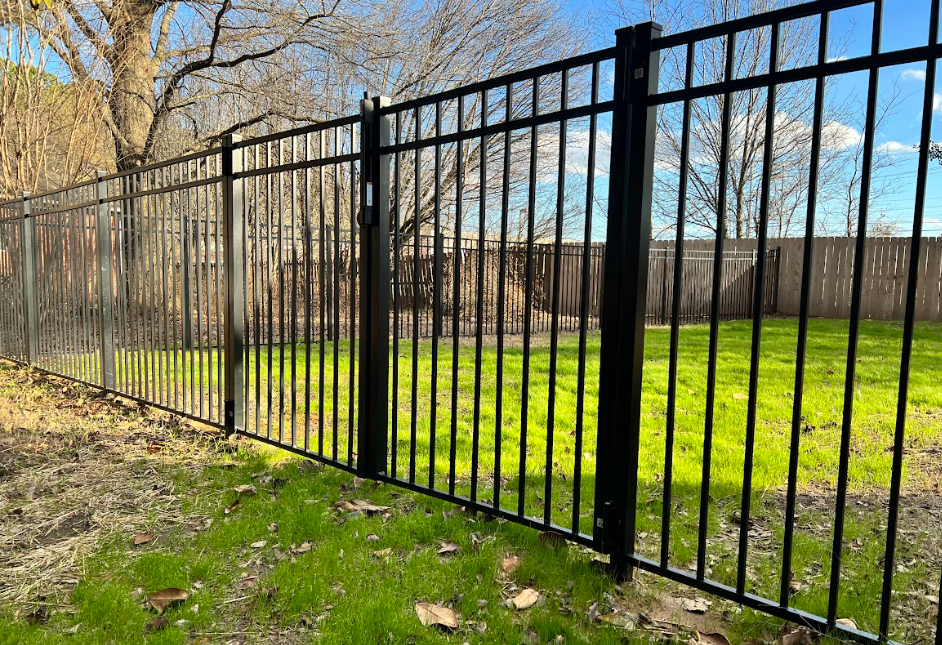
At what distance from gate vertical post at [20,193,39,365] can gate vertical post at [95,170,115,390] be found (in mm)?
2270

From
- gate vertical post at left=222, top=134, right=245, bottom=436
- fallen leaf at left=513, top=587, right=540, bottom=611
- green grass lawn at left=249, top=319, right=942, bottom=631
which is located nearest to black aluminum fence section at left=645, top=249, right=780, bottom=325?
green grass lawn at left=249, top=319, right=942, bottom=631

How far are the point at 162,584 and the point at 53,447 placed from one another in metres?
2.72

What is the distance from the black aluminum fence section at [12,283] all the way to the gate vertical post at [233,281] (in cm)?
513

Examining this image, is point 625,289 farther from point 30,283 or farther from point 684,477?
point 30,283

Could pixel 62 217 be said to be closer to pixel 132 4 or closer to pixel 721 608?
pixel 132 4

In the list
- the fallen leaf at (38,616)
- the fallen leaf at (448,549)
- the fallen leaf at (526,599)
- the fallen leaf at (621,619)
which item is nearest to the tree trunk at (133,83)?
the fallen leaf at (38,616)

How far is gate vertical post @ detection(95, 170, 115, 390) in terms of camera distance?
627 cm

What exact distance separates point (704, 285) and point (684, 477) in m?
12.3

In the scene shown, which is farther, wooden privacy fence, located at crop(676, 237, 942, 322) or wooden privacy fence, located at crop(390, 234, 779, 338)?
wooden privacy fence, located at crop(676, 237, 942, 322)

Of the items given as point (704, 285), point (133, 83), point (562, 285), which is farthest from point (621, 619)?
point (704, 285)

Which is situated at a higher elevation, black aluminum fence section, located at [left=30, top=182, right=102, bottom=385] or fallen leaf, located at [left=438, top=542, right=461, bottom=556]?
black aluminum fence section, located at [left=30, top=182, right=102, bottom=385]

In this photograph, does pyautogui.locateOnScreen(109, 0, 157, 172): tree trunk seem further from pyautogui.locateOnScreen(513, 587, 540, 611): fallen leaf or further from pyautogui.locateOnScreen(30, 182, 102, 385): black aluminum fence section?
pyautogui.locateOnScreen(513, 587, 540, 611): fallen leaf

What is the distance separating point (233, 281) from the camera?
4727 mm

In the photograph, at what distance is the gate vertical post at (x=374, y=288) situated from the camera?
3.71m
